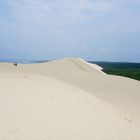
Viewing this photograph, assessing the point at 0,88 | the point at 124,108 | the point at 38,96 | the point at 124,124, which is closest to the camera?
the point at 124,124

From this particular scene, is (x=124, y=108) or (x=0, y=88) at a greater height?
(x=0, y=88)

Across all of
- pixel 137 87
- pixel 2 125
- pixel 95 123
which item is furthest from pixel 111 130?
pixel 137 87

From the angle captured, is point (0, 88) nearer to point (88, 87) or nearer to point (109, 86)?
point (88, 87)

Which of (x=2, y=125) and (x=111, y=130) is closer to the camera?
(x=2, y=125)

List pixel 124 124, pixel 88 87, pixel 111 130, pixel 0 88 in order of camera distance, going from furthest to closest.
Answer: pixel 88 87 → pixel 0 88 → pixel 124 124 → pixel 111 130

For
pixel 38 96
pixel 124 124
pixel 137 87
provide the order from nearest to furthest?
pixel 124 124, pixel 38 96, pixel 137 87

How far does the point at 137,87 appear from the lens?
15.5 metres

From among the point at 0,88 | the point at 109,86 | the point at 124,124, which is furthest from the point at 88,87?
the point at 124,124

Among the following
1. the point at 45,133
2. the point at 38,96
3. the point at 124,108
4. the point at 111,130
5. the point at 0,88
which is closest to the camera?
the point at 45,133

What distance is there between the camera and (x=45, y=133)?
6.14m

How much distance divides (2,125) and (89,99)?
3.91 metres

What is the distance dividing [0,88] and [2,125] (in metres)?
3.40

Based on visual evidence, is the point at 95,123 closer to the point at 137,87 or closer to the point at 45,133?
the point at 45,133

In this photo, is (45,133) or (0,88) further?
(0,88)
